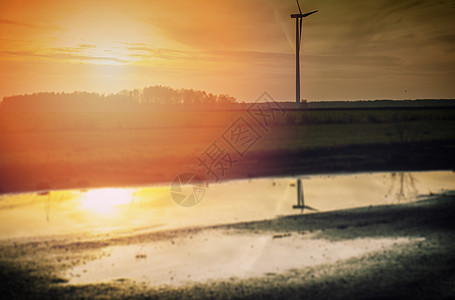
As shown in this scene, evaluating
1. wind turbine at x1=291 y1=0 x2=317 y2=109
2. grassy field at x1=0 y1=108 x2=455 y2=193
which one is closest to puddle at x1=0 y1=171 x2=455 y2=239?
grassy field at x1=0 y1=108 x2=455 y2=193

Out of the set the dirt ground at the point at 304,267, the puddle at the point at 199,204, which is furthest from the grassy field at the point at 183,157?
the dirt ground at the point at 304,267

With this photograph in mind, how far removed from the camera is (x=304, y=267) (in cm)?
884

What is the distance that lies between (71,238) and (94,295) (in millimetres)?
4009

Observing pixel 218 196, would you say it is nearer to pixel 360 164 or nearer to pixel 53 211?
pixel 53 211

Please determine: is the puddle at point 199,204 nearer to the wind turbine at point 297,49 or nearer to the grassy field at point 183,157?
the grassy field at point 183,157

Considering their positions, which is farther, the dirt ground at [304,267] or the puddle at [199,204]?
the puddle at [199,204]

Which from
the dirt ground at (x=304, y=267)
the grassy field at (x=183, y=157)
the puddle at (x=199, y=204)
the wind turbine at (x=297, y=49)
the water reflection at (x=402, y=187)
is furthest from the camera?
the wind turbine at (x=297, y=49)

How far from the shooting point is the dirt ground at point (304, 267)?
7680 mm

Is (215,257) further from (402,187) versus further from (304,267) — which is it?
(402,187)

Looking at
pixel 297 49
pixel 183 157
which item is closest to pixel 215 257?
pixel 183 157

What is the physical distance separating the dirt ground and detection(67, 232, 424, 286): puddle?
0.17m

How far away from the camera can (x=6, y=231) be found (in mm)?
12344

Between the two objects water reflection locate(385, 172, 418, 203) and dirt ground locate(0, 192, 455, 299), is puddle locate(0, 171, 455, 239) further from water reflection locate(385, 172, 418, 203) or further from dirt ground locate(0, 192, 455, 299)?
dirt ground locate(0, 192, 455, 299)

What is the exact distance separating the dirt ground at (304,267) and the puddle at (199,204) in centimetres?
113
